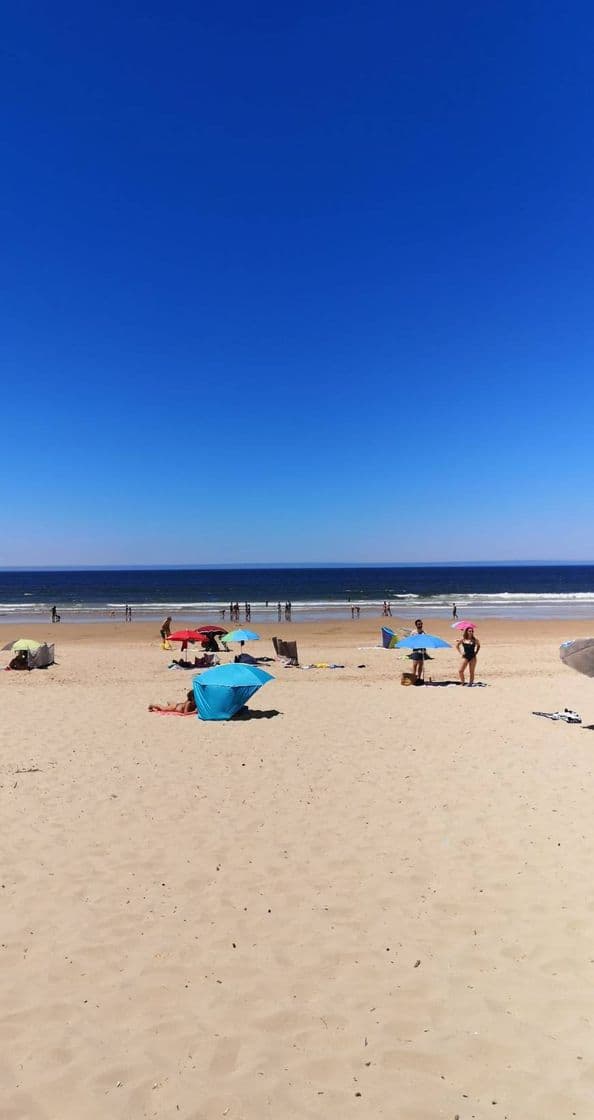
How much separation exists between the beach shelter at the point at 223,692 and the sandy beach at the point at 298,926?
4.59 ft

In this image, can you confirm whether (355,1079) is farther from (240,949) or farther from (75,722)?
(75,722)

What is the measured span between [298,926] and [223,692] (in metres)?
7.74

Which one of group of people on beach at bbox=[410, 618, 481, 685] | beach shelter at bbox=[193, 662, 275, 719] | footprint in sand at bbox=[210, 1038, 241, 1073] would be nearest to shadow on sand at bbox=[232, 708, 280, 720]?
beach shelter at bbox=[193, 662, 275, 719]

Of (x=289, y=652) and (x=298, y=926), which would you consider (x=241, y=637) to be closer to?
(x=289, y=652)

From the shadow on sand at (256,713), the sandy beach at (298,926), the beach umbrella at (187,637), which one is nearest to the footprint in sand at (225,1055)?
the sandy beach at (298,926)

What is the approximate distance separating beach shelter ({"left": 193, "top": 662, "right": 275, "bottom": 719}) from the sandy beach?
140 centimetres

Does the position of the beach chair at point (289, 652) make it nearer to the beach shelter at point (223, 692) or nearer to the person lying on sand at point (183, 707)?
the person lying on sand at point (183, 707)

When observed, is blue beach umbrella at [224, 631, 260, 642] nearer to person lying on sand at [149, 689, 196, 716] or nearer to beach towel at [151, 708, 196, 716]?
person lying on sand at [149, 689, 196, 716]

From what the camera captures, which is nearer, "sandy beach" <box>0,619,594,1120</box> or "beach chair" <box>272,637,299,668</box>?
"sandy beach" <box>0,619,594,1120</box>

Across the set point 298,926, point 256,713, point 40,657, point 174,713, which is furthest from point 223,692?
point 40,657

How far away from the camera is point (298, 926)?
5.20m

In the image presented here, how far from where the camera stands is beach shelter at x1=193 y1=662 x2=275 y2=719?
501 inches

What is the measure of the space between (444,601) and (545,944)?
62.9 metres

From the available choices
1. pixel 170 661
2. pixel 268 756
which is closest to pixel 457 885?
pixel 268 756
